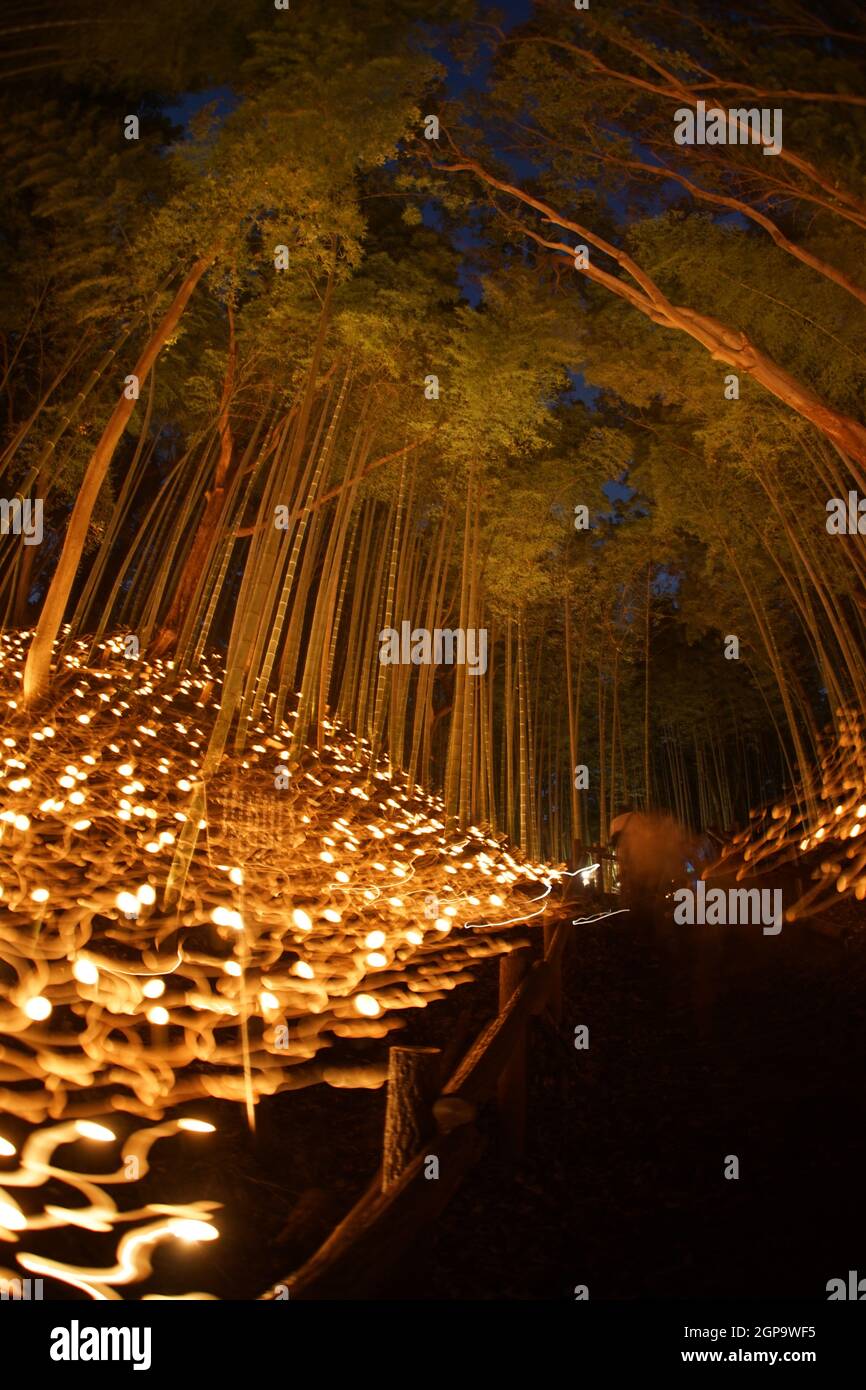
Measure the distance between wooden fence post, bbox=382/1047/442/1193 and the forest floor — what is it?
0.51 ft

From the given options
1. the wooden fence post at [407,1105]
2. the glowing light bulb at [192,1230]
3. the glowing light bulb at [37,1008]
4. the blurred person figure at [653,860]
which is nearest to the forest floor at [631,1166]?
the wooden fence post at [407,1105]

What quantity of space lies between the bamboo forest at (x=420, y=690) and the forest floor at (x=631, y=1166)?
0.06ft

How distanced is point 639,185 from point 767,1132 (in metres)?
5.66

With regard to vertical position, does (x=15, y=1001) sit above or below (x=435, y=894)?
below

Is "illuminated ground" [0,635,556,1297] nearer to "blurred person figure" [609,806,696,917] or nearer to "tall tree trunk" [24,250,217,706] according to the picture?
"tall tree trunk" [24,250,217,706]

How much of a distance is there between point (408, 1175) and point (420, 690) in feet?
21.4

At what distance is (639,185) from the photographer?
548cm

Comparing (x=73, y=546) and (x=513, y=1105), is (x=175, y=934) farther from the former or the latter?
(x=73, y=546)

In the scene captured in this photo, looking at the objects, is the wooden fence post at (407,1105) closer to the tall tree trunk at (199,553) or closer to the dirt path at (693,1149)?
the dirt path at (693,1149)

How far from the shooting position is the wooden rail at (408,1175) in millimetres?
1233

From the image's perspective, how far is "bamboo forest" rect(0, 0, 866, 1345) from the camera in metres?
2.24

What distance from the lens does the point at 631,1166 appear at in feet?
9.74
